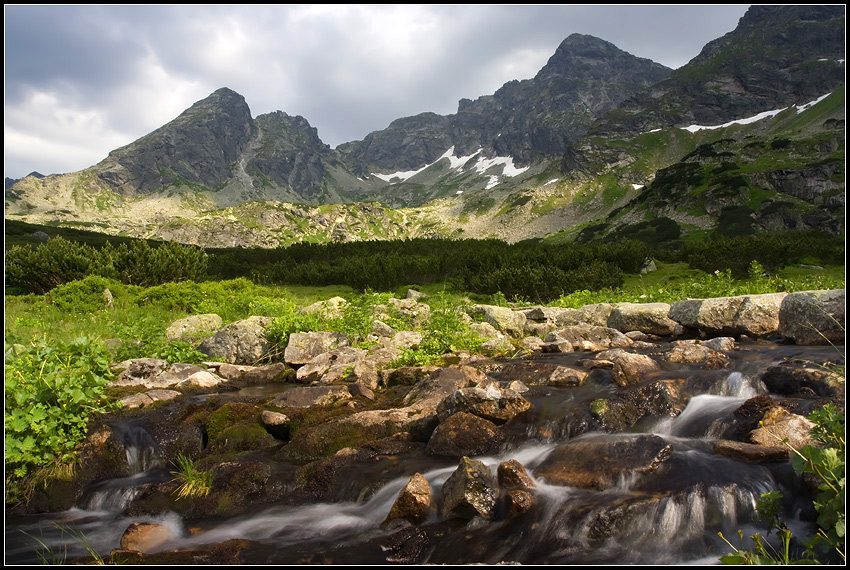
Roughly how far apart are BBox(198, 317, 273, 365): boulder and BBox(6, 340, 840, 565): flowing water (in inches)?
245

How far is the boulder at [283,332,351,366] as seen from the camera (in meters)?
11.9

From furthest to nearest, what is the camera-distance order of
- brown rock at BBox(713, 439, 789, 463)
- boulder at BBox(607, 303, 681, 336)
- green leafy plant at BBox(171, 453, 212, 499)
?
boulder at BBox(607, 303, 681, 336), green leafy plant at BBox(171, 453, 212, 499), brown rock at BBox(713, 439, 789, 463)

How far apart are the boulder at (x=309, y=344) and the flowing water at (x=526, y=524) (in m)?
5.58

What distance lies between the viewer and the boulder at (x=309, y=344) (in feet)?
39.0

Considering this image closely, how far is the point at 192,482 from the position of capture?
237 inches

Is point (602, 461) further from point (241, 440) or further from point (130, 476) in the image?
point (130, 476)

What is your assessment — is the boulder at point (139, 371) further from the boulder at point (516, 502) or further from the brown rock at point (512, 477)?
the boulder at point (516, 502)

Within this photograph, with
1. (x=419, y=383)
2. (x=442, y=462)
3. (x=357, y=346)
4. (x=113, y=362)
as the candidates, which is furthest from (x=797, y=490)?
(x=113, y=362)

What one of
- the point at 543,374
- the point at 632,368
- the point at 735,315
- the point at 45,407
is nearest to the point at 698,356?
the point at 632,368

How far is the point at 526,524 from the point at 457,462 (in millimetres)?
1659

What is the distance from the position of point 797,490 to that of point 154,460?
831 cm

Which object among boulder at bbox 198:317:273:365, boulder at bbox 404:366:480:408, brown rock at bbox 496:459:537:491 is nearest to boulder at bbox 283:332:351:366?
boulder at bbox 198:317:273:365

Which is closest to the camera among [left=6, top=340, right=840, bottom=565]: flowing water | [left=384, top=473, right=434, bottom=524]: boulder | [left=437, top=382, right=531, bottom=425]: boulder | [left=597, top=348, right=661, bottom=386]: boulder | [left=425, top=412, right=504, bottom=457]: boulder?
[left=6, top=340, right=840, bottom=565]: flowing water

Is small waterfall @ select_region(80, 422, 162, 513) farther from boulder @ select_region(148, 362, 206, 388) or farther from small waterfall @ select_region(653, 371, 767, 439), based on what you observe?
small waterfall @ select_region(653, 371, 767, 439)
